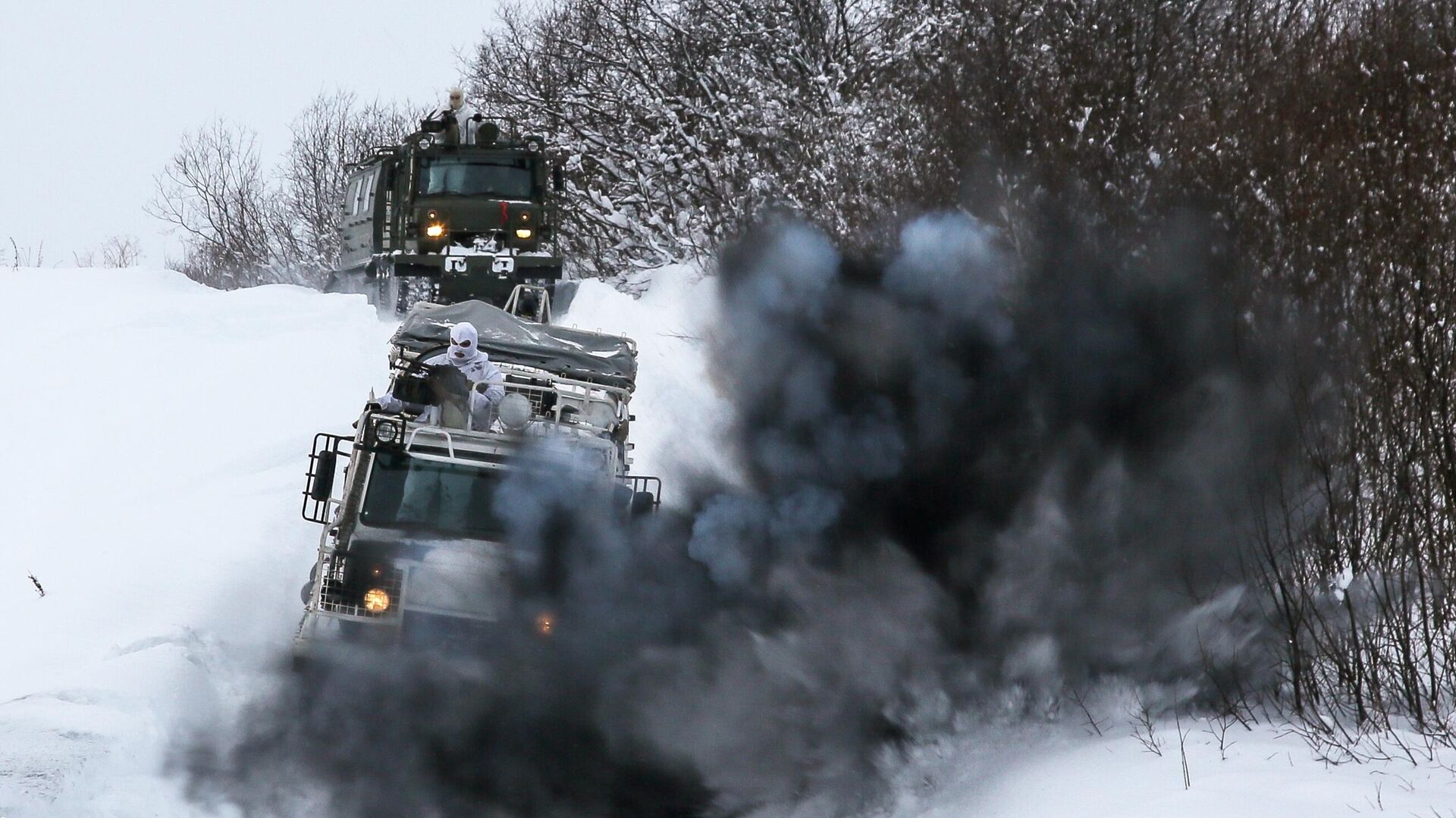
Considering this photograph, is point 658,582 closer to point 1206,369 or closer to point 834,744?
point 834,744

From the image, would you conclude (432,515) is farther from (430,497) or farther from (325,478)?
(325,478)

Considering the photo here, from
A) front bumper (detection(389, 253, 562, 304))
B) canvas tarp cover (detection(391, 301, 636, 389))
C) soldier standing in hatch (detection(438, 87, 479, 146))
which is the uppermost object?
soldier standing in hatch (detection(438, 87, 479, 146))

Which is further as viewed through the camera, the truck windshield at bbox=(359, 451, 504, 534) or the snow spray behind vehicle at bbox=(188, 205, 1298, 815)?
the truck windshield at bbox=(359, 451, 504, 534)

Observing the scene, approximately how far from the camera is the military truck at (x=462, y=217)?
78.8 feet

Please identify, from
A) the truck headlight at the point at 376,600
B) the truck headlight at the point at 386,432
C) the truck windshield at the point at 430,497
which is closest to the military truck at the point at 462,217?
the truck headlight at the point at 386,432

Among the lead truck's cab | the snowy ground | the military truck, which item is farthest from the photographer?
the military truck

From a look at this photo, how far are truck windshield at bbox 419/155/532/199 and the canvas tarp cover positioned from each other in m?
11.2

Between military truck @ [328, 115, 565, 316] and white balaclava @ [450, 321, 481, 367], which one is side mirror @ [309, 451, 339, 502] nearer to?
white balaclava @ [450, 321, 481, 367]

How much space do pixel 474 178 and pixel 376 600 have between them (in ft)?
49.1

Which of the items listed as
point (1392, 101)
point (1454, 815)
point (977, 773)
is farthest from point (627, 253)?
point (1454, 815)

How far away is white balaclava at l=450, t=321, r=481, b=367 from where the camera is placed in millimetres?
11742

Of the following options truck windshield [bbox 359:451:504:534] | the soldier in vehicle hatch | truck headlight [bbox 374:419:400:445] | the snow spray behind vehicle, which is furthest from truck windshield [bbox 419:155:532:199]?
truck windshield [bbox 359:451:504:534]

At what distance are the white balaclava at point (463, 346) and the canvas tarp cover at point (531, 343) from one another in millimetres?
806

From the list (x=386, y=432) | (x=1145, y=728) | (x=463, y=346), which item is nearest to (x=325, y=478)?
(x=386, y=432)
